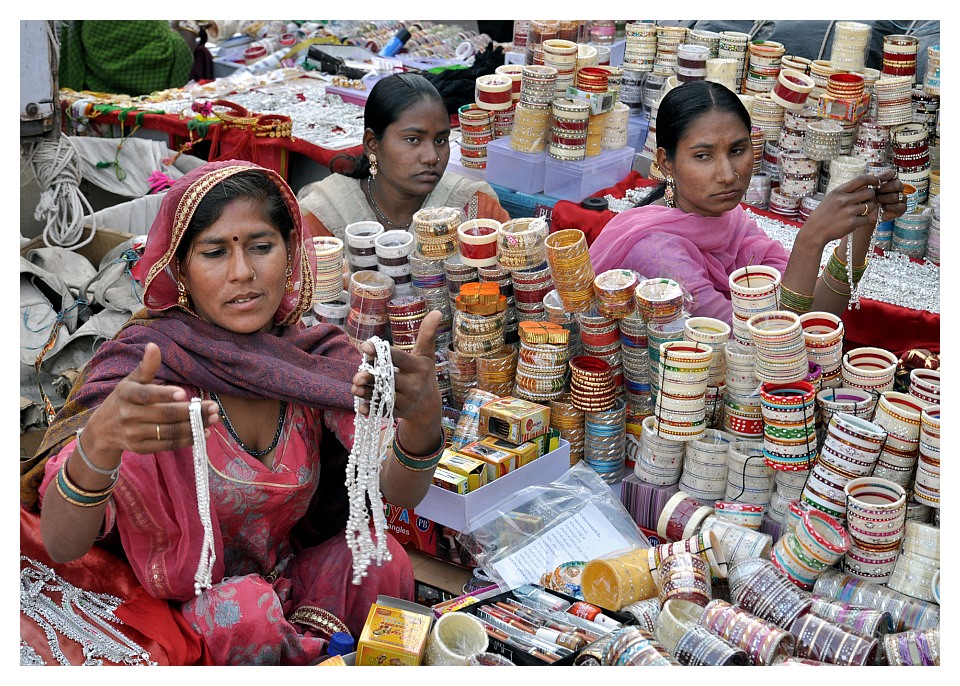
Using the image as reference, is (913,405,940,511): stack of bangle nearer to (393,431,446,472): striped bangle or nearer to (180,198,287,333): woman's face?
(393,431,446,472): striped bangle

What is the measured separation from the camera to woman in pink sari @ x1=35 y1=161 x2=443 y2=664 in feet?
6.51

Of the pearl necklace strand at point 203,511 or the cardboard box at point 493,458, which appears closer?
the pearl necklace strand at point 203,511

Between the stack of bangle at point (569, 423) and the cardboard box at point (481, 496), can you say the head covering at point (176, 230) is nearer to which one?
the cardboard box at point (481, 496)

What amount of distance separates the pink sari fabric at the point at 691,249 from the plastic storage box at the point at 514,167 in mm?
1242

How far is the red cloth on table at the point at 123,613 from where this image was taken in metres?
1.97

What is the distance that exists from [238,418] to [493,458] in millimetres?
778

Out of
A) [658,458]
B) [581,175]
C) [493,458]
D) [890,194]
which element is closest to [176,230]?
[493,458]

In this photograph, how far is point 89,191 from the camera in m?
5.54

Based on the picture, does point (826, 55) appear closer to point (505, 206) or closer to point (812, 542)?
point (505, 206)

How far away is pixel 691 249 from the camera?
3.26 meters

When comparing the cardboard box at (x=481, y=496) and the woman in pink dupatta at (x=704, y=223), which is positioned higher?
the woman in pink dupatta at (x=704, y=223)

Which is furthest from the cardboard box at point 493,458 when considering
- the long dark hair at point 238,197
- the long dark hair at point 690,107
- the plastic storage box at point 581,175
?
the plastic storage box at point 581,175

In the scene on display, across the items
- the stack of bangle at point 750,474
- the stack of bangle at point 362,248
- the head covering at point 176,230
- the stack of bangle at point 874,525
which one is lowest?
the stack of bangle at point 750,474

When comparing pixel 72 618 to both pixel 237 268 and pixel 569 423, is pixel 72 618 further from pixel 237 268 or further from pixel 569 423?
pixel 569 423
